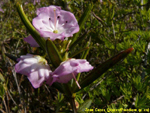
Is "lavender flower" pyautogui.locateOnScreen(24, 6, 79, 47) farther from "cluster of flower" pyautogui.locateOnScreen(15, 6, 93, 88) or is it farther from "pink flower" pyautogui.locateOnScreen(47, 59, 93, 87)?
"pink flower" pyautogui.locateOnScreen(47, 59, 93, 87)

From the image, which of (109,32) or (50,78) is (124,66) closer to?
(109,32)

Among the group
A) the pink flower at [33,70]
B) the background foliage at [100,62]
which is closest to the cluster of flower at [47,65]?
the pink flower at [33,70]

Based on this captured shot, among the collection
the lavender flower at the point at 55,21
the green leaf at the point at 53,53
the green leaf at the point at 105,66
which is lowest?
the green leaf at the point at 105,66

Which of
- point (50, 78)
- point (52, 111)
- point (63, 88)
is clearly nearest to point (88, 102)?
point (63, 88)

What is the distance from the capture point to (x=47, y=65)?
30.2 inches

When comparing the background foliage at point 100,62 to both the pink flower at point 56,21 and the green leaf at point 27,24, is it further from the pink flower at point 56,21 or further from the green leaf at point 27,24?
the green leaf at point 27,24

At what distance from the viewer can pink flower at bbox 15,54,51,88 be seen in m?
0.70

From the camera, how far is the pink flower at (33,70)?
701mm

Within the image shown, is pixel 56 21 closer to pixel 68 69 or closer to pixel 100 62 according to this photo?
pixel 68 69

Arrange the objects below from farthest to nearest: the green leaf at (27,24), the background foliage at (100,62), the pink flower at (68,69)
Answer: the background foliage at (100,62) → the green leaf at (27,24) → the pink flower at (68,69)

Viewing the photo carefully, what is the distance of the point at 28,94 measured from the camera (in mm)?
1985

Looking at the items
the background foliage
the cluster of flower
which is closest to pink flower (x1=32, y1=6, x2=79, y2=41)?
the cluster of flower

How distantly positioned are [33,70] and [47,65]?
8 cm

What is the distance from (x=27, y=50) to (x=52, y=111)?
2.75ft
